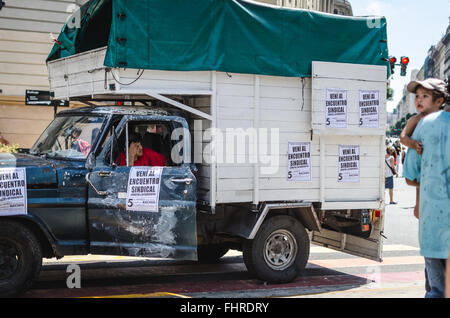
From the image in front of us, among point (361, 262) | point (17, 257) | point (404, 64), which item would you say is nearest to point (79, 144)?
point (17, 257)

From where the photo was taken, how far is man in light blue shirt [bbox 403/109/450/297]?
14.7 ft

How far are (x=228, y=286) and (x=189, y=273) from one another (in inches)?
40.8

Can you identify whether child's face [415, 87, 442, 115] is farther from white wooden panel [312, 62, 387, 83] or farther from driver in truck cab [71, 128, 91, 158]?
driver in truck cab [71, 128, 91, 158]

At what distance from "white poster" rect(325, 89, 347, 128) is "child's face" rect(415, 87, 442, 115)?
321 cm

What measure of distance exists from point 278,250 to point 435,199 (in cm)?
372

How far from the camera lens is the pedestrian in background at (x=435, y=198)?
450 cm

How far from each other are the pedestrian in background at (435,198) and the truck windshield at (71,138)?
3911 millimetres

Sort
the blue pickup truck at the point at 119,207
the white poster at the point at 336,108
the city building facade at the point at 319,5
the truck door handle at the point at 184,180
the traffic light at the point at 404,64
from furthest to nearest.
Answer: the city building facade at the point at 319,5, the traffic light at the point at 404,64, the white poster at the point at 336,108, the truck door handle at the point at 184,180, the blue pickup truck at the point at 119,207

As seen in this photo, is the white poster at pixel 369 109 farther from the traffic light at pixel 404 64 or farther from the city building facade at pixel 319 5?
the city building facade at pixel 319 5

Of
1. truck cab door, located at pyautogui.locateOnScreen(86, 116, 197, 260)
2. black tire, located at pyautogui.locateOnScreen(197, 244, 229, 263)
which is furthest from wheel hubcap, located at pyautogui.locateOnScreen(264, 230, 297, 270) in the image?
black tire, located at pyautogui.locateOnScreen(197, 244, 229, 263)

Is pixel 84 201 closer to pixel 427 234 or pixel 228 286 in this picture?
pixel 228 286

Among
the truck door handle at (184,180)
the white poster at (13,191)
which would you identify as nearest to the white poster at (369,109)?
the truck door handle at (184,180)

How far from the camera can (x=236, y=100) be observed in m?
A: 7.71
